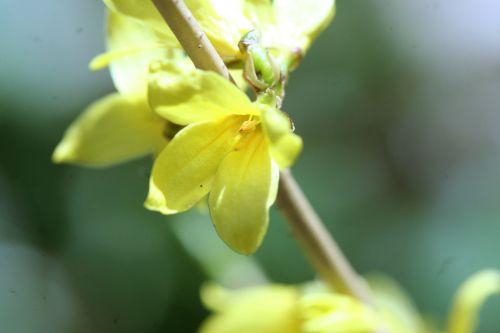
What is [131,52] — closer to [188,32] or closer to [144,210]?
[188,32]

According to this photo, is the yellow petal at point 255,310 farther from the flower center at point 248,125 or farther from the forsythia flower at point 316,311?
the flower center at point 248,125

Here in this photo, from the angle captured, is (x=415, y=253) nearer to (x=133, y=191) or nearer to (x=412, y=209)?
(x=412, y=209)

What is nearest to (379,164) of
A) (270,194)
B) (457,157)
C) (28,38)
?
(457,157)

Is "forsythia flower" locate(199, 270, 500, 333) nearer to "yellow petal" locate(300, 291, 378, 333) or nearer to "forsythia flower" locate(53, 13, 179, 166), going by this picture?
"yellow petal" locate(300, 291, 378, 333)

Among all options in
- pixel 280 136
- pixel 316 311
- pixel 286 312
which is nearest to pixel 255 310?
pixel 286 312

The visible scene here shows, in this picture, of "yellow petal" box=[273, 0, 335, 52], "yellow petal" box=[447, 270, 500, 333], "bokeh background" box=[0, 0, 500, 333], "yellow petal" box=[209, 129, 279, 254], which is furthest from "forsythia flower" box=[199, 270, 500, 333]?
"bokeh background" box=[0, 0, 500, 333]

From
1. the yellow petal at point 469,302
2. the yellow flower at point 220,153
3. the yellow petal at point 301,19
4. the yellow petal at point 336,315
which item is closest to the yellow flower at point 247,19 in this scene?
the yellow petal at point 301,19
